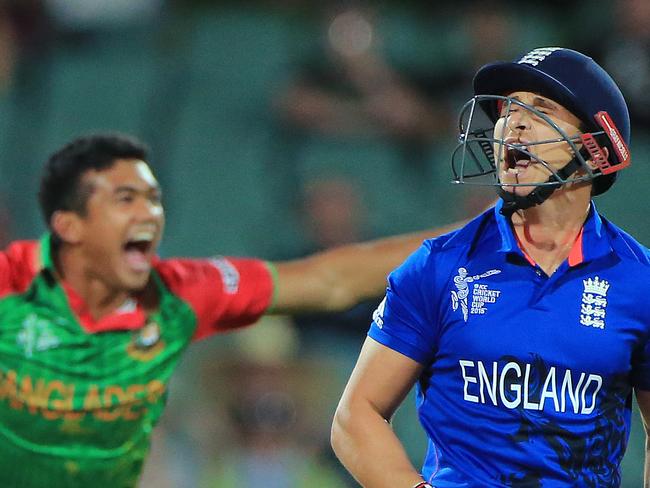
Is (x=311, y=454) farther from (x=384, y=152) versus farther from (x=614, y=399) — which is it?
(x=614, y=399)

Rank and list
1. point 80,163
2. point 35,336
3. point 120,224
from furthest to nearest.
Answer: point 80,163 < point 120,224 < point 35,336

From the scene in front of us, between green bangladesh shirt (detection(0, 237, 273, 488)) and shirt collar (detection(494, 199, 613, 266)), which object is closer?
shirt collar (detection(494, 199, 613, 266))

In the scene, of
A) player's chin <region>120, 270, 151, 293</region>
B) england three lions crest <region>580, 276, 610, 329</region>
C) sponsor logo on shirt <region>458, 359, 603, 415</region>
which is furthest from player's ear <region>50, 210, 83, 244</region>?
england three lions crest <region>580, 276, 610, 329</region>

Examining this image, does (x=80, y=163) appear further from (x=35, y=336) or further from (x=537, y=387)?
(x=537, y=387)

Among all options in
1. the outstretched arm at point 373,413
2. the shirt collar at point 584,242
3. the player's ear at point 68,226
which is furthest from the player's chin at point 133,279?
the shirt collar at point 584,242

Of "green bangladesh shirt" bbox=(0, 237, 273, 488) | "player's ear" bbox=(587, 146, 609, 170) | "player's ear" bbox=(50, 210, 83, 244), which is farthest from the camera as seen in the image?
"player's ear" bbox=(50, 210, 83, 244)

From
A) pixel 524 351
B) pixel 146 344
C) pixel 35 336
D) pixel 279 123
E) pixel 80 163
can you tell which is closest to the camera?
pixel 524 351

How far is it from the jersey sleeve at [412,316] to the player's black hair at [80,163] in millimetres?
1593

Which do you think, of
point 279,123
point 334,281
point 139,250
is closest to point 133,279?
point 139,250

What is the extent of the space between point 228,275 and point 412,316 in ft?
4.56

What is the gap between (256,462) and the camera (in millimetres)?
5551

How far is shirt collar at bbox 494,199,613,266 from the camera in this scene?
9.41 feet

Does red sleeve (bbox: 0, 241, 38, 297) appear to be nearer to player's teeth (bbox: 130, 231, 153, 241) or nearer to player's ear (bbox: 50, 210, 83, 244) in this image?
player's ear (bbox: 50, 210, 83, 244)

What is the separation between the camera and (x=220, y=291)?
412 cm
